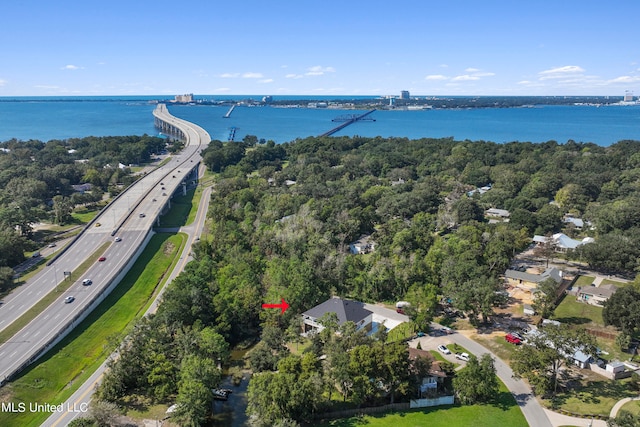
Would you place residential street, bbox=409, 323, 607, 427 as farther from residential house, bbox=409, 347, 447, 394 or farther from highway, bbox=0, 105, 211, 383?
highway, bbox=0, 105, 211, 383

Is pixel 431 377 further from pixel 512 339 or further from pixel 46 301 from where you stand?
pixel 46 301

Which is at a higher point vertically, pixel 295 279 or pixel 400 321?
pixel 295 279

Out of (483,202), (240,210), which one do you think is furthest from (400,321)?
(483,202)

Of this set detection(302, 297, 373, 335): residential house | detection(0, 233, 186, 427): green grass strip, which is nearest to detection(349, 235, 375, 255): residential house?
detection(302, 297, 373, 335): residential house

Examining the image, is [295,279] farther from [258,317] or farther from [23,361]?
[23,361]

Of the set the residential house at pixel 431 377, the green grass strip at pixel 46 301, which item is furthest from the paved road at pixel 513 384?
the green grass strip at pixel 46 301
